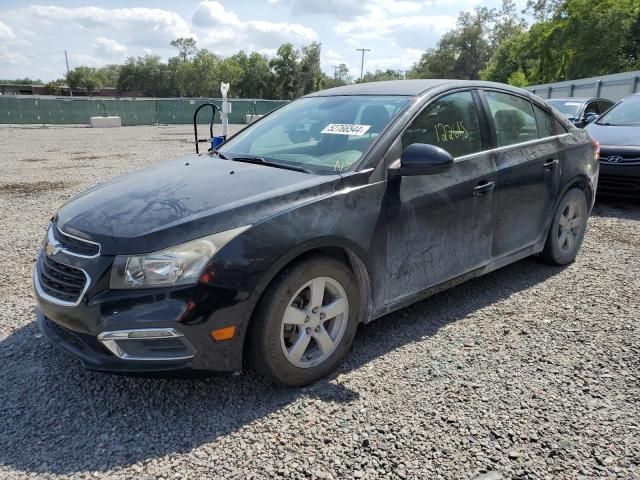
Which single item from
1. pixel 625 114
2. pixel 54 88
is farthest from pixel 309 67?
pixel 625 114

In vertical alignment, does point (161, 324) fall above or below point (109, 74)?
below

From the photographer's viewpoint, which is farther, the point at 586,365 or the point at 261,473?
the point at 586,365

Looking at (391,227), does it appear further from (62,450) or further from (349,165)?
(62,450)

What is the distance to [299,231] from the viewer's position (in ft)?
8.50

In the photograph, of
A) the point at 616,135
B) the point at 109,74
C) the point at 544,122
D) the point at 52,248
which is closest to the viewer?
the point at 52,248

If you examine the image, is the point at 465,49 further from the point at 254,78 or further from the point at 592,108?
the point at 592,108

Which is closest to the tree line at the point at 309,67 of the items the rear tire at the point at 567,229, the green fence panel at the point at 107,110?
the green fence panel at the point at 107,110

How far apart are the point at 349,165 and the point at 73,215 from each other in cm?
158

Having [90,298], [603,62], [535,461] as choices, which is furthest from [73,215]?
[603,62]

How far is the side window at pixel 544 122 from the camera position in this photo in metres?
4.28

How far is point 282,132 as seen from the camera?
145 inches

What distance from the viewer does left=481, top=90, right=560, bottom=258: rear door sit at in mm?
3781

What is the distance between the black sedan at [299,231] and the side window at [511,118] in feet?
0.05

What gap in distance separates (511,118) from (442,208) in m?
1.27
